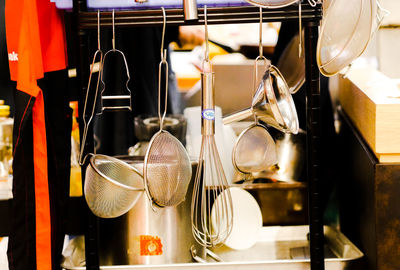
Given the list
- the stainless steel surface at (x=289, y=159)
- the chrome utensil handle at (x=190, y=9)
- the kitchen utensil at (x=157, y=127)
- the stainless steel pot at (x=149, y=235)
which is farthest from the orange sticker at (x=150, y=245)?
the chrome utensil handle at (x=190, y=9)

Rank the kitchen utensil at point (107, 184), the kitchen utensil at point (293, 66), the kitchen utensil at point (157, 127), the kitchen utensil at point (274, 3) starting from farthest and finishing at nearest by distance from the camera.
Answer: the kitchen utensil at point (157, 127), the kitchen utensil at point (293, 66), the kitchen utensil at point (107, 184), the kitchen utensil at point (274, 3)

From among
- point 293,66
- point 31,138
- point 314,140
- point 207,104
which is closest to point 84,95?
point 31,138

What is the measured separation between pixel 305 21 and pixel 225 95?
2.86ft

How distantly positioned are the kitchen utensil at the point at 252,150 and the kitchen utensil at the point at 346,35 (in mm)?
209

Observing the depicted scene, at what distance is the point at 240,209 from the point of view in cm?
159

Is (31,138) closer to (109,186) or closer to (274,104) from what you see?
(109,186)

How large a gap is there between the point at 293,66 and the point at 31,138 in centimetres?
84

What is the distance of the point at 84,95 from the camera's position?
1241 millimetres

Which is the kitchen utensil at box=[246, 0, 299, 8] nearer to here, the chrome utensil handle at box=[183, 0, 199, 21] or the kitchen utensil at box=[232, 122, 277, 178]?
the chrome utensil handle at box=[183, 0, 199, 21]

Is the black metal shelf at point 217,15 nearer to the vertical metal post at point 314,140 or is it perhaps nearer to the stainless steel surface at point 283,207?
the vertical metal post at point 314,140

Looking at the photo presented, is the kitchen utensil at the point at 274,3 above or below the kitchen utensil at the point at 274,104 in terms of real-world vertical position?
above

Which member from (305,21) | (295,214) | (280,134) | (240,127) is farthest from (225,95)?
(305,21)

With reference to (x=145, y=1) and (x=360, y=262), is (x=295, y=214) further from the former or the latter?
(x=145, y=1)

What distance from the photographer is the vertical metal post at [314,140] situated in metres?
1.23
